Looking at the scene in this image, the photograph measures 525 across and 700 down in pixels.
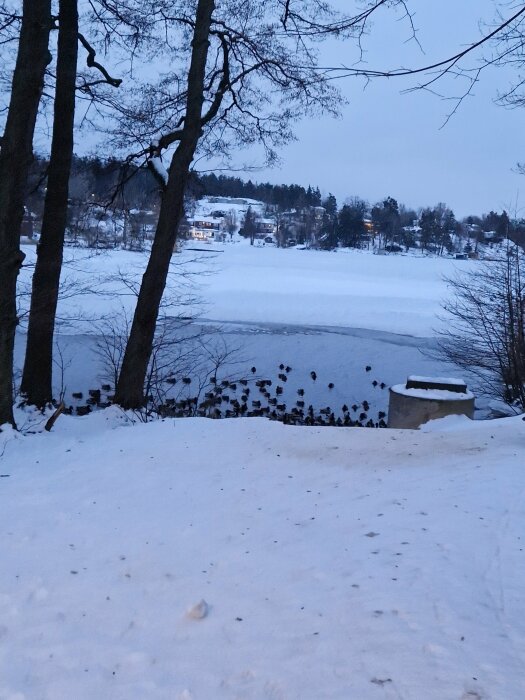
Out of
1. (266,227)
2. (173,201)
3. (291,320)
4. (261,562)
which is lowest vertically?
(291,320)

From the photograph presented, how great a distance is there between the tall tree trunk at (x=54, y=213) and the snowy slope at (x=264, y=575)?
3.79 m

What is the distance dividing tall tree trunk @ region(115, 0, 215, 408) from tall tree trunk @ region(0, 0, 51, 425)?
2.54 m

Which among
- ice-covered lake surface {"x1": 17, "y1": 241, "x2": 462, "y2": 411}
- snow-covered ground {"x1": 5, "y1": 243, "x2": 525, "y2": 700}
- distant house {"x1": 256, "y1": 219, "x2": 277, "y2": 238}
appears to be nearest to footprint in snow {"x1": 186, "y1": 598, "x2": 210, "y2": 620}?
snow-covered ground {"x1": 5, "y1": 243, "x2": 525, "y2": 700}

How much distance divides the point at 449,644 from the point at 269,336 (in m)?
18.5

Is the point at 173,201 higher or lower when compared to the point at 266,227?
lower

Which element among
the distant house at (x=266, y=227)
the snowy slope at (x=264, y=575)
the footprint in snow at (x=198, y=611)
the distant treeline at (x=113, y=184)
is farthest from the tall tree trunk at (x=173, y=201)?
the distant house at (x=266, y=227)

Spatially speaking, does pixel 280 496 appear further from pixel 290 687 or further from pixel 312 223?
pixel 312 223

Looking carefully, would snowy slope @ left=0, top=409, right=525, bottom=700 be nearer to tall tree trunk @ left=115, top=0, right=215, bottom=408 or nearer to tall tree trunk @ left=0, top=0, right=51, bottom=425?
tall tree trunk @ left=0, top=0, right=51, bottom=425

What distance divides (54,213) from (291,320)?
51.3 ft

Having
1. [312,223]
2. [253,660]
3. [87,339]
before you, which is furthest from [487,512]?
[312,223]

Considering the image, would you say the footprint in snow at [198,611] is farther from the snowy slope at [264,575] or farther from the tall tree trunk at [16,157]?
the tall tree trunk at [16,157]

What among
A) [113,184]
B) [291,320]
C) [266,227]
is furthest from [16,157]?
[266,227]

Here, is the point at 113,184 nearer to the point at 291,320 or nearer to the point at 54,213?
the point at 54,213

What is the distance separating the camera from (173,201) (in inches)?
360
